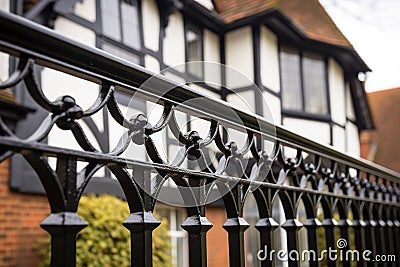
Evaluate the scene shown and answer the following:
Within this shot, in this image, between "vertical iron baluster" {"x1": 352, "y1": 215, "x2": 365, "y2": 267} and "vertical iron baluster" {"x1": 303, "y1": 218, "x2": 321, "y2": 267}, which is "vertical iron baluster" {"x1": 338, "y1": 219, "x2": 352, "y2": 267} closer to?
"vertical iron baluster" {"x1": 352, "y1": 215, "x2": 365, "y2": 267}

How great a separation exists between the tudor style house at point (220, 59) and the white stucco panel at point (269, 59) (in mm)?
18

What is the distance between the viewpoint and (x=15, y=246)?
485cm

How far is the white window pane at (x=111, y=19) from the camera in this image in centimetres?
624

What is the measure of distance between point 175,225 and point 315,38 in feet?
14.6

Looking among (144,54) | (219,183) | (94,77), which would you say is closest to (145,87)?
(94,77)

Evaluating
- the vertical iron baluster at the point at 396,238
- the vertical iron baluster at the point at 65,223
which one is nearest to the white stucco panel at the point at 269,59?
the vertical iron baluster at the point at 396,238

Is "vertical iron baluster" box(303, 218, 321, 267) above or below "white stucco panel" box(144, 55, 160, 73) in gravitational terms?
below

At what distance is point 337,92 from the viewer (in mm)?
10344

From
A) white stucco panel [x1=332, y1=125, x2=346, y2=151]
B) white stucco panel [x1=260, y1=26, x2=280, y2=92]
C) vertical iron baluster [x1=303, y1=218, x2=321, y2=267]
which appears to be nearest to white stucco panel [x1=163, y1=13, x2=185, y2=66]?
white stucco panel [x1=260, y1=26, x2=280, y2=92]

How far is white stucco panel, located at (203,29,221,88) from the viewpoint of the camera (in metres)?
8.35

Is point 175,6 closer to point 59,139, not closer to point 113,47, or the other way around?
point 113,47

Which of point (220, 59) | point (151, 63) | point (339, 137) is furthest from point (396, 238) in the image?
point (339, 137)

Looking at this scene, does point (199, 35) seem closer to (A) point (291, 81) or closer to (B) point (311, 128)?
(A) point (291, 81)

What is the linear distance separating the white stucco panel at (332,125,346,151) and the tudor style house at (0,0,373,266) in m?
0.02
